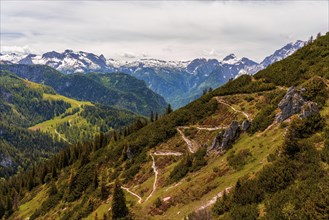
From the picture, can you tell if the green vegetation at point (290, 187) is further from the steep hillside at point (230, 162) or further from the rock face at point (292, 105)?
the rock face at point (292, 105)

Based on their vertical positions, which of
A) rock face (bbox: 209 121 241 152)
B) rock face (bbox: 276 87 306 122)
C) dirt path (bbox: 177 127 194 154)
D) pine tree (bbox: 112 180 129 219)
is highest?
rock face (bbox: 276 87 306 122)

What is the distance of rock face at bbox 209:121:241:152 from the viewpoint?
63531 millimetres

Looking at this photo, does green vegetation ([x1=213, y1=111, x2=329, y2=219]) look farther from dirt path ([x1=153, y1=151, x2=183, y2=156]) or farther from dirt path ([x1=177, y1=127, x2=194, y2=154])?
dirt path ([x1=153, y1=151, x2=183, y2=156])

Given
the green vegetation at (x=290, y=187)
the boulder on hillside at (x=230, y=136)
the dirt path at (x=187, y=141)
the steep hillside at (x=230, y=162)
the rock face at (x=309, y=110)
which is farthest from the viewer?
the dirt path at (x=187, y=141)

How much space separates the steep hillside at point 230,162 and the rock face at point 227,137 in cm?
20

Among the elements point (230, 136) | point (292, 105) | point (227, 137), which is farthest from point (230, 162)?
point (292, 105)

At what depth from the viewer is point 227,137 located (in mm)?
63469

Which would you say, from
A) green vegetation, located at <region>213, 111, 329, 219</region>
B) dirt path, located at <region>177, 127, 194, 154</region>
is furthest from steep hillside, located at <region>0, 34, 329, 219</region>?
dirt path, located at <region>177, 127, 194, 154</region>

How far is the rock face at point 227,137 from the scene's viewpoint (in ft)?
208

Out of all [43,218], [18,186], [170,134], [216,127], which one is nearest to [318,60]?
[216,127]

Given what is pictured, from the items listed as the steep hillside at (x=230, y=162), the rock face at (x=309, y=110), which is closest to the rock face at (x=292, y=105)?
the steep hillside at (x=230, y=162)

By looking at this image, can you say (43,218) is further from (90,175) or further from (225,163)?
(225,163)

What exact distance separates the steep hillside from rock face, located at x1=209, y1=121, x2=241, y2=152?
0.67 ft

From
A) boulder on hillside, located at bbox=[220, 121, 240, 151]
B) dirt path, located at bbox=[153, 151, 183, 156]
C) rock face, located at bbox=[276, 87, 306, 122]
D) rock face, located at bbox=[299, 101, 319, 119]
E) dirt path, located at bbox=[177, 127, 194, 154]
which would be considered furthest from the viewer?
dirt path, located at bbox=[153, 151, 183, 156]
